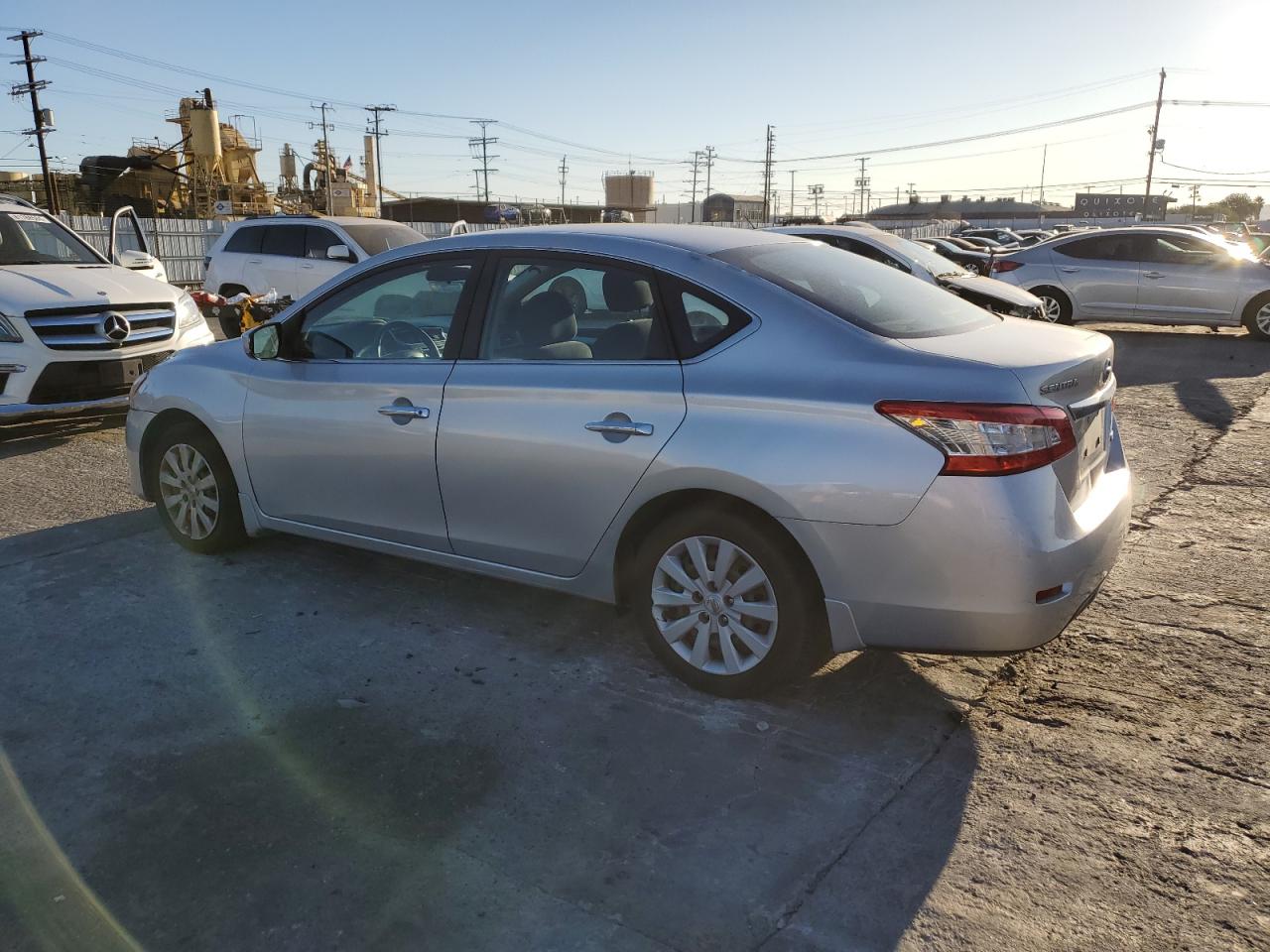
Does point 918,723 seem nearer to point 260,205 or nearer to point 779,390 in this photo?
point 779,390

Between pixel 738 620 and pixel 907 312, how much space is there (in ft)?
4.29

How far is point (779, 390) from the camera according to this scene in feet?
10.5

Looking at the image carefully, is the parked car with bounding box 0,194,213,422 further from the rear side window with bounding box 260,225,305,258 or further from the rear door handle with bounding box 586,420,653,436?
the rear door handle with bounding box 586,420,653,436

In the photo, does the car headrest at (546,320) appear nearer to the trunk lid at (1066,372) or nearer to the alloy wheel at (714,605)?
the alloy wheel at (714,605)

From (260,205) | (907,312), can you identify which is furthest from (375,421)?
(260,205)

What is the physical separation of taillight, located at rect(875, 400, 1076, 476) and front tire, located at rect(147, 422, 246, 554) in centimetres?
343

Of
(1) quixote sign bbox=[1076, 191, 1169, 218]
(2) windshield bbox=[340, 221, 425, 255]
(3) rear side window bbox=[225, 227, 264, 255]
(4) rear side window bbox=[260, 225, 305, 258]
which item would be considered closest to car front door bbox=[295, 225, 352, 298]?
(4) rear side window bbox=[260, 225, 305, 258]

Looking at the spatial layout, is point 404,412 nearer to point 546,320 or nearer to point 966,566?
point 546,320

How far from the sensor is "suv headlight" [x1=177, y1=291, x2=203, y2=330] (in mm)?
8125

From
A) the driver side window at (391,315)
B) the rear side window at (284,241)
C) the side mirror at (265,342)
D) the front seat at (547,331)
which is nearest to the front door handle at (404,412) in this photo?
the driver side window at (391,315)

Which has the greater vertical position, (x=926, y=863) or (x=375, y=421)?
(x=375, y=421)

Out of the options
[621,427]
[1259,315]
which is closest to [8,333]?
[621,427]

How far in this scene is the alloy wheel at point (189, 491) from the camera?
4.91 m

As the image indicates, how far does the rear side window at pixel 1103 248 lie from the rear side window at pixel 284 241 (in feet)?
36.0
